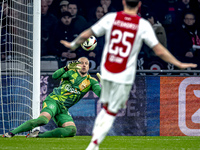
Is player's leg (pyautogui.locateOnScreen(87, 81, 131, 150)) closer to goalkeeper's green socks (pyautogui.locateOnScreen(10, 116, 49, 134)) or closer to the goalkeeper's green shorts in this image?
goalkeeper's green socks (pyautogui.locateOnScreen(10, 116, 49, 134))

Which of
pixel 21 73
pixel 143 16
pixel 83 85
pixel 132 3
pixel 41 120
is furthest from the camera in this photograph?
pixel 143 16

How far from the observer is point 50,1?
11156 millimetres

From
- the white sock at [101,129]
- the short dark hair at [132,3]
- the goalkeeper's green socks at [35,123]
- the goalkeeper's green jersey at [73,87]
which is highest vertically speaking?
the short dark hair at [132,3]

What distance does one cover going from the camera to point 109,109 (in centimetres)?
467

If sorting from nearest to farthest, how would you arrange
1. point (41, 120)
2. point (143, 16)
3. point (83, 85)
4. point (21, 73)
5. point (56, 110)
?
point (41, 120) → point (56, 110) → point (83, 85) → point (21, 73) → point (143, 16)

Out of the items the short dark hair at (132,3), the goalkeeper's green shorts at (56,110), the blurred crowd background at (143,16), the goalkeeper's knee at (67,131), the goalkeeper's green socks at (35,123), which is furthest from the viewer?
the blurred crowd background at (143,16)

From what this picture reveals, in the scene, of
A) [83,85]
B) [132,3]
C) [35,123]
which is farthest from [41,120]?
[132,3]

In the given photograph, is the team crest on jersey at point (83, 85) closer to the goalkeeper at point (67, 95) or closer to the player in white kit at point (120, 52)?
the goalkeeper at point (67, 95)

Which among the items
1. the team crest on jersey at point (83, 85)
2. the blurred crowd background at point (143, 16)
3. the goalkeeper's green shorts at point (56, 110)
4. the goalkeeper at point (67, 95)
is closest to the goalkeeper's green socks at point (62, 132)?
the goalkeeper at point (67, 95)

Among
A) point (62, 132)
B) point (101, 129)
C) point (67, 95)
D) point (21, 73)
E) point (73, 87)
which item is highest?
point (101, 129)

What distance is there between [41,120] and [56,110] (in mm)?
489

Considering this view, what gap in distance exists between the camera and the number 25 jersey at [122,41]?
4625 millimetres

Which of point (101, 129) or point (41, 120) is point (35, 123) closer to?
point (41, 120)

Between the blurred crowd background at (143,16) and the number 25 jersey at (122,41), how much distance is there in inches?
230
